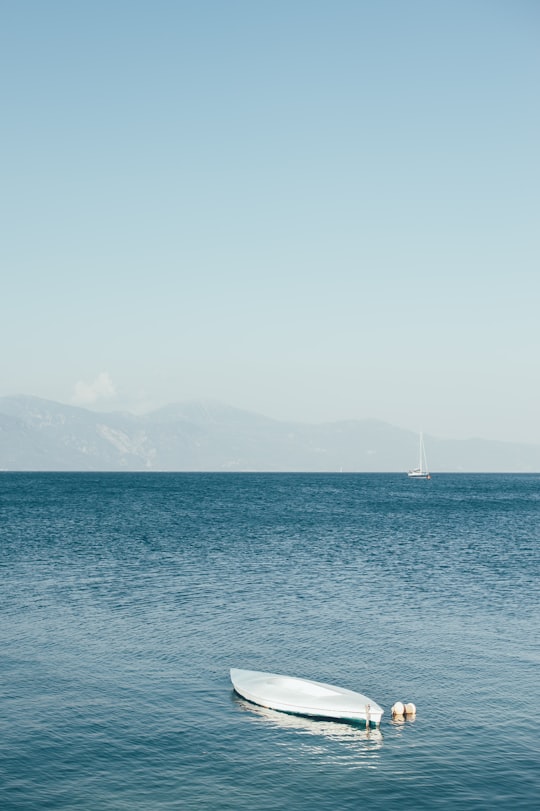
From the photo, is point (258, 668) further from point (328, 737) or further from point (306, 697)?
point (328, 737)

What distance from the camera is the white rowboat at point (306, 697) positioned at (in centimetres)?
4344

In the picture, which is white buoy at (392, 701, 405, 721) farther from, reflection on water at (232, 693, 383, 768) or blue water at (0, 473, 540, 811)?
reflection on water at (232, 693, 383, 768)

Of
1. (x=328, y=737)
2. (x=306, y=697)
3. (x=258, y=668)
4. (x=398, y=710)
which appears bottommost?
(x=328, y=737)

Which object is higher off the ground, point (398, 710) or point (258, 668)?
point (398, 710)

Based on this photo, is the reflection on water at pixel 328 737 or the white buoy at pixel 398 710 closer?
the reflection on water at pixel 328 737

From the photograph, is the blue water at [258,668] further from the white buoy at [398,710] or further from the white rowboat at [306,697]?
the white buoy at [398,710]

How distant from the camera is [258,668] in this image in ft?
174

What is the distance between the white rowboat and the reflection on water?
0.39m

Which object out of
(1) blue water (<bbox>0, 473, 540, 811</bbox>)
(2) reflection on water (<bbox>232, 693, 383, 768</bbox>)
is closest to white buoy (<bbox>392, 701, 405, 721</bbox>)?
(1) blue water (<bbox>0, 473, 540, 811</bbox>)

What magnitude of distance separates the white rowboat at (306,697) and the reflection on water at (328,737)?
0.39 m

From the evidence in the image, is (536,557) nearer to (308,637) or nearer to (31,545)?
(308,637)

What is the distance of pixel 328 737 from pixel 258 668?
11426mm

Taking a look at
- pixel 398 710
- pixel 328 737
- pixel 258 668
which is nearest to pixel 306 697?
pixel 328 737

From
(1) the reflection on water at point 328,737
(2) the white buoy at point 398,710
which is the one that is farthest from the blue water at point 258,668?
(2) the white buoy at point 398,710
